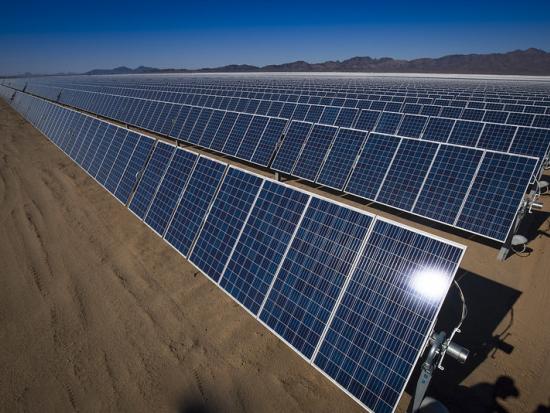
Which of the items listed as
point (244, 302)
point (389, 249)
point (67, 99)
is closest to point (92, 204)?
point (244, 302)

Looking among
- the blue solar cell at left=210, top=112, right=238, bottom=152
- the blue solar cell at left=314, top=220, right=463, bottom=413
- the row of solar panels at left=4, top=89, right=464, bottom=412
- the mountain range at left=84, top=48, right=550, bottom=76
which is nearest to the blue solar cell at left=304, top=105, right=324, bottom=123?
the blue solar cell at left=210, top=112, right=238, bottom=152

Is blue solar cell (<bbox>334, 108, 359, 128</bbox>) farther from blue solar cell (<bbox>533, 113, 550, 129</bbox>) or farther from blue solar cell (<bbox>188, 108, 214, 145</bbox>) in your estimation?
blue solar cell (<bbox>533, 113, 550, 129</bbox>)

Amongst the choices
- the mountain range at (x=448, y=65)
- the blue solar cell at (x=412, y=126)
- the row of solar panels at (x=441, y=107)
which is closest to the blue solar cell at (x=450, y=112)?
the row of solar panels at (x=441, y=107)

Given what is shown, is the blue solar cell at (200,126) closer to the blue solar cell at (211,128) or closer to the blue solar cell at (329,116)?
the blue solar cell at (211,128)

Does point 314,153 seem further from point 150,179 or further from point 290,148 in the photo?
point 150,179

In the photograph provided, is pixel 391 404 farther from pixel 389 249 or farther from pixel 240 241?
pixel 240 241
